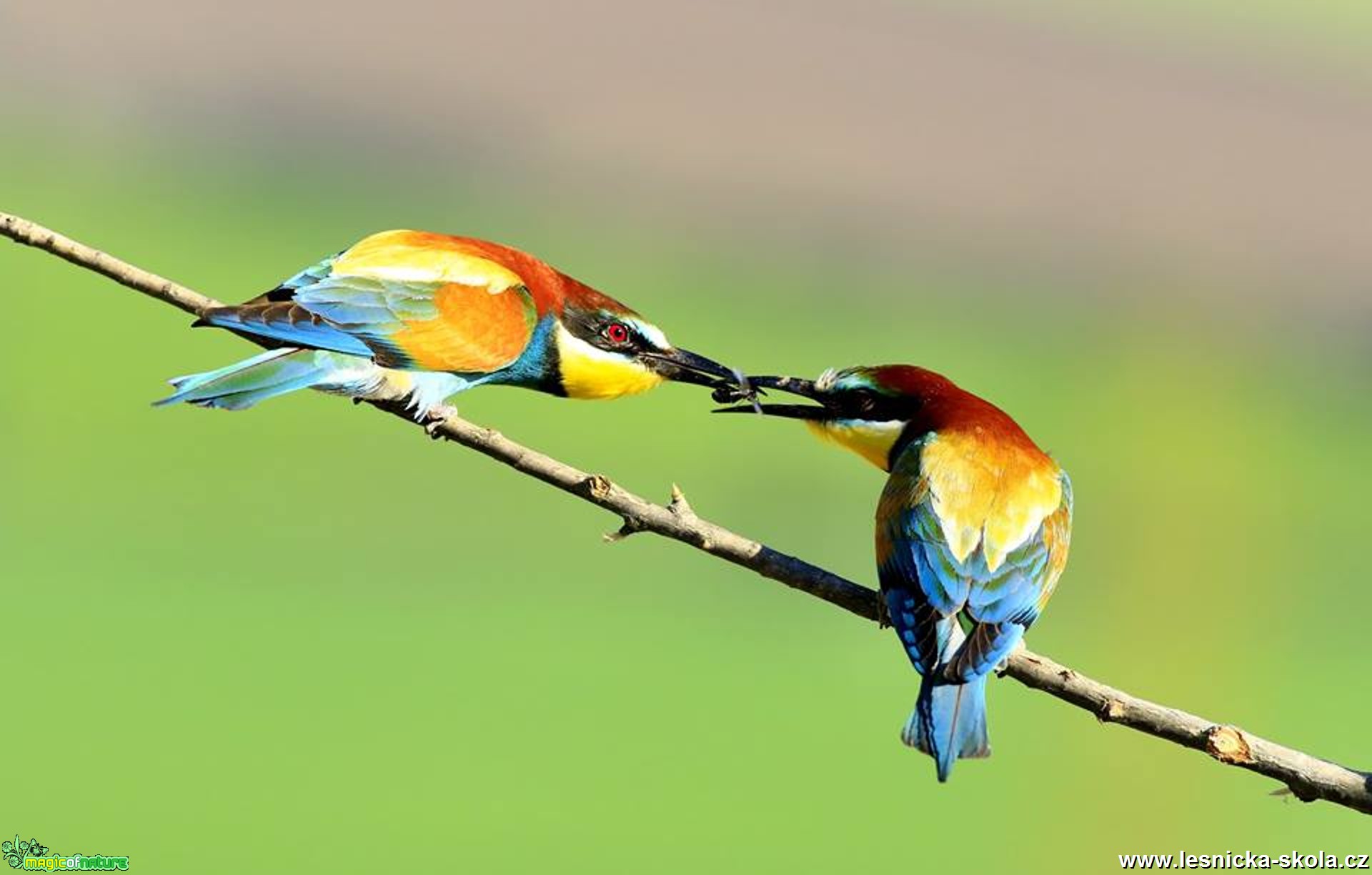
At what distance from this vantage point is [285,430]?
794cm

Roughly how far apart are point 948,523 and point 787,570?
33cm

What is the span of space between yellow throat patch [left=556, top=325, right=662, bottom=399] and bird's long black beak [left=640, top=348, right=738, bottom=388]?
0.02 meters

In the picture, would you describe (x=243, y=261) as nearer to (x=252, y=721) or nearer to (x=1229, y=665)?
(x=252, y=721)

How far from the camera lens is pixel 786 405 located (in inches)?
82.0

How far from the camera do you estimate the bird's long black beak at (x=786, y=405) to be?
203 centimetres

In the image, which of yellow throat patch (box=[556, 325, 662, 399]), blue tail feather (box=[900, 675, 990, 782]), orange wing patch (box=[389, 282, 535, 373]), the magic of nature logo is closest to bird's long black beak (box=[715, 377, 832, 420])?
yellow throat patch (box=[556, 325, 662, 399])

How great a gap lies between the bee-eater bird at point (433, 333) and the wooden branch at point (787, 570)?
13 cm

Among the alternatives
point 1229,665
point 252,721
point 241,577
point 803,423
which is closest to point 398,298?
point 803,423

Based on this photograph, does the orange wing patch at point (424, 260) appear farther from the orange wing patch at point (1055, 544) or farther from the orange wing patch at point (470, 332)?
the orange wing patch at point (1055, 544)

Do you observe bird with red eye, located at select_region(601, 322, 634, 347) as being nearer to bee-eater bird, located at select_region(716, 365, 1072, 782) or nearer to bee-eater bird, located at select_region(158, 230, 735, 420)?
bee-eater bird, located at select_region(158, 230, 735, 420)

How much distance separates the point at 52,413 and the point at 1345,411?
728 cm

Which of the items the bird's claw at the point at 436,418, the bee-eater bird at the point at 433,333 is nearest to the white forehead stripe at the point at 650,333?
the bee-eater bird at the point at 433,333

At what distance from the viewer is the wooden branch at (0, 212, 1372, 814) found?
1455 mm

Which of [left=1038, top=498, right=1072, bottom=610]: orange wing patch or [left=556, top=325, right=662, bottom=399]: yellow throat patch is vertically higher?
[left=556, top=325, right=662, bottom=399]: yellow throat patch
